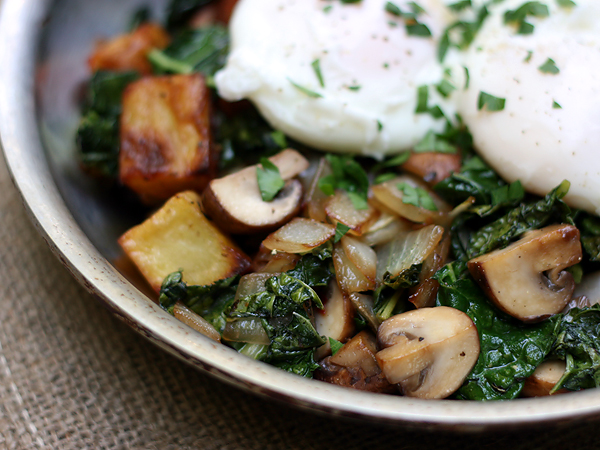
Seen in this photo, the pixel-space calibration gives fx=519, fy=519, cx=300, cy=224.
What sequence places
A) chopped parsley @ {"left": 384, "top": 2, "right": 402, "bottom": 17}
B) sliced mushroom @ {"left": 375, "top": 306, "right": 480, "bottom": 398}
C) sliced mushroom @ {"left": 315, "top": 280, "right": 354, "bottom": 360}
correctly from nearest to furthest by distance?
1. sliced mushroom @ {"left": 375, "top": 306, "right": 480, "bottom": 398}
2. sliced mushroom @ {"left": 315, "top": 280, "right": 354, "bottom": 360}
3. chopped parsley @ {"left": 384, "top": 2, "right": 402, "bottom": 17}

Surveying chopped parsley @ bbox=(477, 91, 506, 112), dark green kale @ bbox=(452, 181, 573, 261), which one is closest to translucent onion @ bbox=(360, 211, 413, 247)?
dark green kale @ bbox=(452, 181, 573, 261)

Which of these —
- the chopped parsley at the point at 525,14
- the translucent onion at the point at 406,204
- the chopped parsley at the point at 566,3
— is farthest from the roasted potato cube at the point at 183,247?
the chopped parsley at the point at 566,3

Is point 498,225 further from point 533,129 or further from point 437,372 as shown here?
point 437,372

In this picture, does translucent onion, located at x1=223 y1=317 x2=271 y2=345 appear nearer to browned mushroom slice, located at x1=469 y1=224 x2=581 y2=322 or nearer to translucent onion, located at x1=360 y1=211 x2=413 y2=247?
translucent onion, located at x1=360 y1=211 x2=413 y2=247

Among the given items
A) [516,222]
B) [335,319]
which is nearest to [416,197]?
[516,222]

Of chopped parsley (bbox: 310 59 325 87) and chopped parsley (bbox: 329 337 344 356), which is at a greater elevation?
chopped parsley (bbox: 310 59 325 87)

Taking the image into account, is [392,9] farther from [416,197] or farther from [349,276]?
[349,276]
